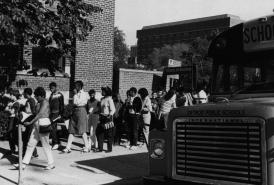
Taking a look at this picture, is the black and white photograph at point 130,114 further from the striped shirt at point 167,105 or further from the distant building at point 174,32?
the distant building at point 174,32

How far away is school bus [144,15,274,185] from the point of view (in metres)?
4.71

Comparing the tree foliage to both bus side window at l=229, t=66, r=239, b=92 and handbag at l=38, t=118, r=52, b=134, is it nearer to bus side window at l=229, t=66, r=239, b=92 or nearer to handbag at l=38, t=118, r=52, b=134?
handbag at l=38, t=118, r=52, b=134

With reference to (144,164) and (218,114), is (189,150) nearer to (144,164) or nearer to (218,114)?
(218,114)

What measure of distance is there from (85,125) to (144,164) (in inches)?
85.4

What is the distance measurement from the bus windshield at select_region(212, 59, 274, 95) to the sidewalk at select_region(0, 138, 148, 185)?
3.01m

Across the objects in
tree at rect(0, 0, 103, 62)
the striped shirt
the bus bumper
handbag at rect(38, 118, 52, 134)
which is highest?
tree at rect(0, 0, 103, 62)

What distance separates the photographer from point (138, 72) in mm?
20688

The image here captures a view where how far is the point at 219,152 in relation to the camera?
497cm

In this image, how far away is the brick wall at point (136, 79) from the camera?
20062 millimetres

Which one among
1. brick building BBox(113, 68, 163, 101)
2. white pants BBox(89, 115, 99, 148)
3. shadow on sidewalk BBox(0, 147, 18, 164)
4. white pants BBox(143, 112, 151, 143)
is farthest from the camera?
brick building BBox(113, 68, 163, 101)

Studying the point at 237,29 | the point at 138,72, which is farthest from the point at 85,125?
the point at 138,72

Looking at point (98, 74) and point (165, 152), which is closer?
point (165, 152)

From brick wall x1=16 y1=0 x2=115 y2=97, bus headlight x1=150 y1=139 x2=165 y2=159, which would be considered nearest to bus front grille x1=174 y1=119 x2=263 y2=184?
bus headlight x1=150 y1=139 x2=165 y2=159

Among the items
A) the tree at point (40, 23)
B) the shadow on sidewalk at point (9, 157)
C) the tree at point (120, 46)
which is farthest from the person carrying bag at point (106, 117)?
the tree at point (120, 46)
